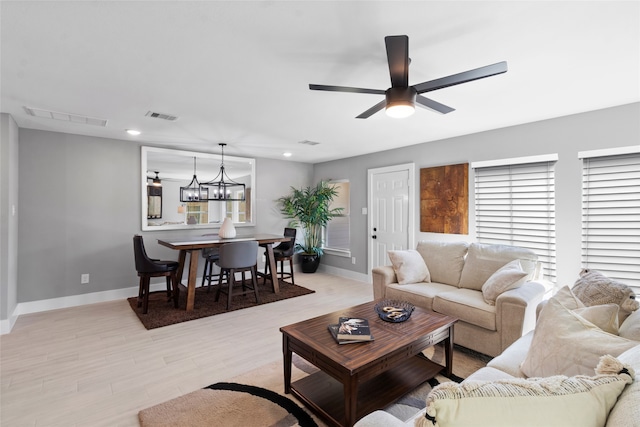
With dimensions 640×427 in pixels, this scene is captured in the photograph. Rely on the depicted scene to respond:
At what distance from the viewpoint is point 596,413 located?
0.77 m

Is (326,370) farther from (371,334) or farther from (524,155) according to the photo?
(524,155)

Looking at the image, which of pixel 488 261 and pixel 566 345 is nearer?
pixel 566 345

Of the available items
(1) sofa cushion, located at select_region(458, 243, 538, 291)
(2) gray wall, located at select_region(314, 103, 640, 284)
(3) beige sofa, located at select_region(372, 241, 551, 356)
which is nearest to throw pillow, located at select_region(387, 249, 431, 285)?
(3) beige sofa, located at select_region(372, 241, 551, 356)

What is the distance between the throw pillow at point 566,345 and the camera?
123cm

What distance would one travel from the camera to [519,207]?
370 cm

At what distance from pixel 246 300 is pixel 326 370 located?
2.79m

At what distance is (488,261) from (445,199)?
4.55 feet

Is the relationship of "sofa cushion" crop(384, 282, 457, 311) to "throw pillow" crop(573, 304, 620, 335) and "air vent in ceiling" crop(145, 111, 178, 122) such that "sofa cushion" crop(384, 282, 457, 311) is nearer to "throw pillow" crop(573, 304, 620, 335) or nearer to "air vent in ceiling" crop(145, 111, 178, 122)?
"throw pillow" crop(573, 304, 620, 335)

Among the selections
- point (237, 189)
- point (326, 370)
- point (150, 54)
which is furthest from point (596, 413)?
point (237, 189)

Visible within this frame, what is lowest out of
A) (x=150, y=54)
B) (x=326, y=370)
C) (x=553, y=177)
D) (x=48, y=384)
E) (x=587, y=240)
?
(x=48, y=384)

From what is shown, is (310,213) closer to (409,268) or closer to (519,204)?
(409,268)

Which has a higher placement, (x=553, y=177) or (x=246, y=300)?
(x=553, y=177)

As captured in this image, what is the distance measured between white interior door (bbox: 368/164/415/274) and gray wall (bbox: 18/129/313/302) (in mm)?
3649

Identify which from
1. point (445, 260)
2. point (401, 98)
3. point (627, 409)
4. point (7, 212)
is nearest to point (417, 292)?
point (445, 260)
